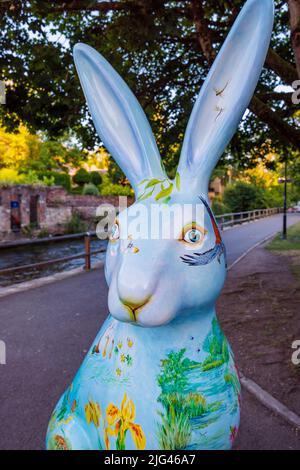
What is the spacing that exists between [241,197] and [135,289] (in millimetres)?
33604

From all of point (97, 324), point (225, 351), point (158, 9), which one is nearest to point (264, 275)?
point (97, 324)

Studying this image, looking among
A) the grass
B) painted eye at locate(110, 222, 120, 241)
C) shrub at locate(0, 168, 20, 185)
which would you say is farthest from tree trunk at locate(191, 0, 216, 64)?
shrub at locate(0, 168, 20, 185)

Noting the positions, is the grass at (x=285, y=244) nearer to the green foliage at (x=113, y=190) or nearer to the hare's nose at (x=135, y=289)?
the hare's nose at (x=135, y=289)

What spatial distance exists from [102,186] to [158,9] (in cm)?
2659

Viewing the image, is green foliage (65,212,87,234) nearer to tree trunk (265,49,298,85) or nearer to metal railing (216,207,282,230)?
metal railing (216,207,282,230)

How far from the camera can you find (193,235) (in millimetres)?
1401

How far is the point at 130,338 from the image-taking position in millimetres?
1479

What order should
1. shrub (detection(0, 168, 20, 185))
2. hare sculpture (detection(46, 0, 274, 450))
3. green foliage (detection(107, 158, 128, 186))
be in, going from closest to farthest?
hare sculpture (detection(46, 0, 274, 450)) → green foliage (detection(107, 158, 128, 186)) → shrub (detection(0, 168, 20, 185))

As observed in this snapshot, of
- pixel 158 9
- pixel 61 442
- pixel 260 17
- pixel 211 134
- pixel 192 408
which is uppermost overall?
pixel 158 9

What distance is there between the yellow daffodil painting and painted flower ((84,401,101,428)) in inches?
1.9

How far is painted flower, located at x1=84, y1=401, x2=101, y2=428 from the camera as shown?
1491 mm

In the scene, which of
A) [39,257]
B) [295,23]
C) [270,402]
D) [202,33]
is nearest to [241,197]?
[39,257]

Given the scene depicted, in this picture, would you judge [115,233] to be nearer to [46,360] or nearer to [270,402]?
[270,402]

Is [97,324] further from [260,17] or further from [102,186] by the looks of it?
[102,186]
